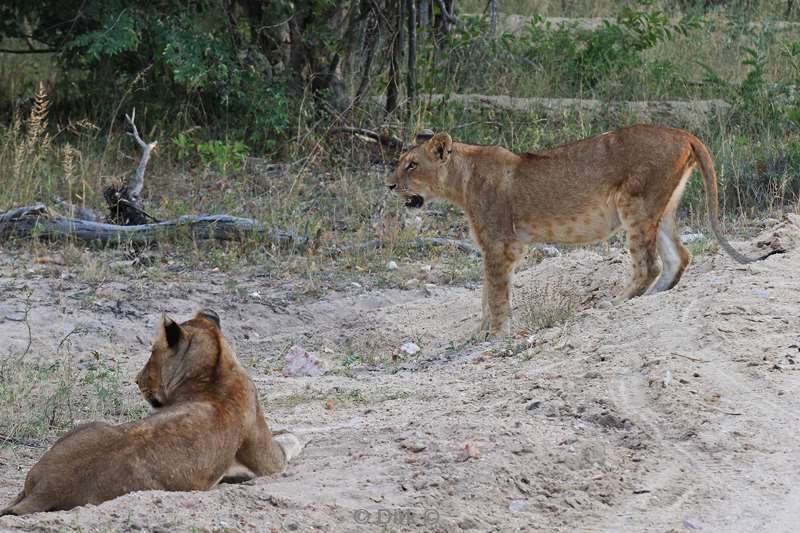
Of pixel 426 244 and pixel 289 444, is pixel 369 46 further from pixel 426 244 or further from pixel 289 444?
pixel 289 444

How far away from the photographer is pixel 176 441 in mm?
5051

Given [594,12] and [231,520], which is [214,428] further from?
[594,12]

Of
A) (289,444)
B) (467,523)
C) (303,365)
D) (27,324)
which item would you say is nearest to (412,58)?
(303,365)

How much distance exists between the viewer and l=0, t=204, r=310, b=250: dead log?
1062 cm

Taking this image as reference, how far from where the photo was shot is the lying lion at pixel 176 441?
15.9ft

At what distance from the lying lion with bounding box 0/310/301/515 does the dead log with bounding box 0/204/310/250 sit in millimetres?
4965

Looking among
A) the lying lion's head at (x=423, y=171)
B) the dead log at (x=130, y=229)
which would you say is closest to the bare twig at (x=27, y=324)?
the dead log at (x=130, y=229)

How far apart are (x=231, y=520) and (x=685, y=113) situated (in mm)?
10918

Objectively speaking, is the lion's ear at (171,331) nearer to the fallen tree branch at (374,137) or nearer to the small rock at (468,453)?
the small rock at (468,453)

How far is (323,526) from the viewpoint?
471 centimetres

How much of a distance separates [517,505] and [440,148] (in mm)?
4542

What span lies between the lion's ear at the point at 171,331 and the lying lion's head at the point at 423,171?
12.9 feet

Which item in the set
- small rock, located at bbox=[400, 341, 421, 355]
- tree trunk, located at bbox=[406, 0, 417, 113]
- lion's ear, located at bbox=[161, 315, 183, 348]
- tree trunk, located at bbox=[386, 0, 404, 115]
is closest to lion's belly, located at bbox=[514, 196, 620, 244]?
small rock, located at bbox=[400, 341, 421, 355]

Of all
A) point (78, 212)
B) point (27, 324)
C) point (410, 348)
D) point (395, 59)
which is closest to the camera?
point (27, 324)
